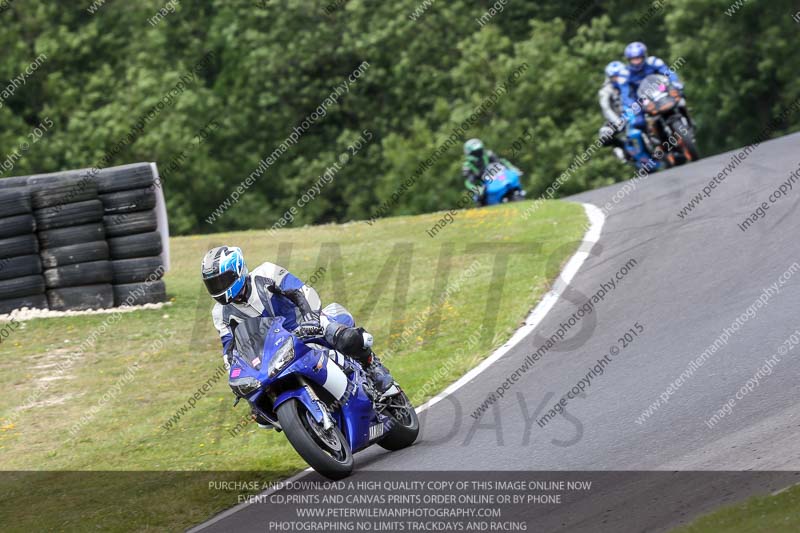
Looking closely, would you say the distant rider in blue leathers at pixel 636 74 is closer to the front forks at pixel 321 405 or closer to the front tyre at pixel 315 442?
the front tyre at pixel 315 442

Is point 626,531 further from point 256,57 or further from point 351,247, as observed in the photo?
point 256,57

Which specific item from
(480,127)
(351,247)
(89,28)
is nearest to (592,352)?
(351,247)

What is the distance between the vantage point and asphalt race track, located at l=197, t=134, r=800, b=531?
6.84 metres

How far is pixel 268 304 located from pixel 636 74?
1362 centimetres

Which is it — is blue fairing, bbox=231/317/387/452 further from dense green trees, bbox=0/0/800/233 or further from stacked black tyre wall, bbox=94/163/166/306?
dense green trees, bbox=0/0/800/233

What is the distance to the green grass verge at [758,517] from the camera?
19.1 ft

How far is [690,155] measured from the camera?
1948 cm

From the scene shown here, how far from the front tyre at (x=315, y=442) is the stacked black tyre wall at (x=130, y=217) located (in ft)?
23.0

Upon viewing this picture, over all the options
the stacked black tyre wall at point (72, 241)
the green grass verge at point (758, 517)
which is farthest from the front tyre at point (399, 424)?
the stacked black tyre wall at point (72, 241)

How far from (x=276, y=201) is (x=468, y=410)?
30148 millimetres

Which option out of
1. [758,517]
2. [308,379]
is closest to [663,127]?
[308,379]

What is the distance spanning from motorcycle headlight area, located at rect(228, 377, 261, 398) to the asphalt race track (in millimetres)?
866

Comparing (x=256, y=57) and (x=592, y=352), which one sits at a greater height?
(x=592, y=352)

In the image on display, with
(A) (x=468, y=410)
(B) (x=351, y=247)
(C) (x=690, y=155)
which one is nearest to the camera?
(A) (x=468, y=410)
